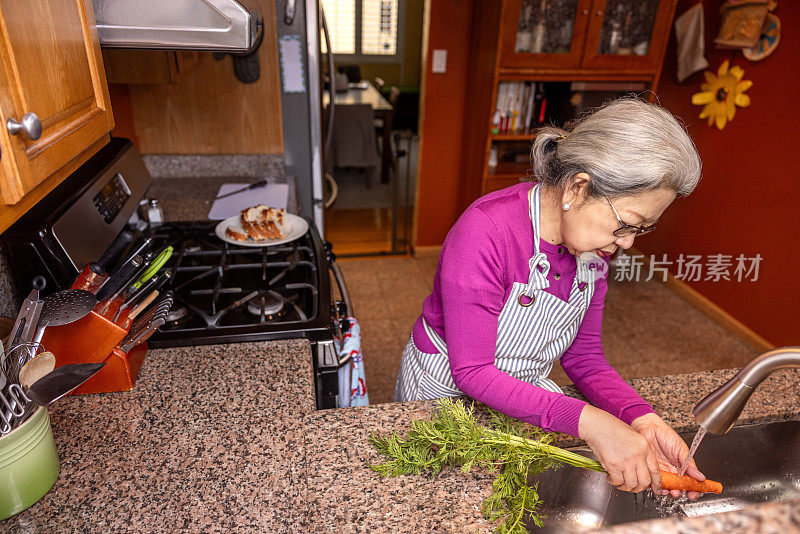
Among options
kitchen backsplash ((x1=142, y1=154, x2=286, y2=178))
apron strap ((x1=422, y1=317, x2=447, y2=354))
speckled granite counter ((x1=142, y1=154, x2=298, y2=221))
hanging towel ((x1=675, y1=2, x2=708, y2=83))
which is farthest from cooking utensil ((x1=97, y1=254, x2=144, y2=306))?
hanging towel ((x1=675, y1=2, x2=708, y2=83))

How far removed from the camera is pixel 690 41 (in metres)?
3.34

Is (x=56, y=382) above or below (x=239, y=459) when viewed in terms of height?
above

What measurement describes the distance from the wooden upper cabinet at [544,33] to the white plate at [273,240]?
2.07 metres

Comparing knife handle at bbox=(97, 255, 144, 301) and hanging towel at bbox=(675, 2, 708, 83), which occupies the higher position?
hanging towel at bbox=(675, 2, 708, 83)

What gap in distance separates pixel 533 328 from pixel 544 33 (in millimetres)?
2734

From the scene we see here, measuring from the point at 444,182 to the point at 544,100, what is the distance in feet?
3.09

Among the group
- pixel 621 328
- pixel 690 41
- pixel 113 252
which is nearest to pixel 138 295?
pixel 113 252

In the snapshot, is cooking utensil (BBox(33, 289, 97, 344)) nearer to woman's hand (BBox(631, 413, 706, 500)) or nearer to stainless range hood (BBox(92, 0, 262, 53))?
stainless range hood (BBox(92, 0, 262, 53))

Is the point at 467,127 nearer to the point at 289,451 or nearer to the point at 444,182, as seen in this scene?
the point at 444,182

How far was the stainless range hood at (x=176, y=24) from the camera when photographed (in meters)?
1.07

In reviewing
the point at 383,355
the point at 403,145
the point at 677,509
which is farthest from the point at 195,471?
the point at 403,145

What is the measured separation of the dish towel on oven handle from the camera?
1.50 metres

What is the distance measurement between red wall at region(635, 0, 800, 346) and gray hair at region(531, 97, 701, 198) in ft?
8.19

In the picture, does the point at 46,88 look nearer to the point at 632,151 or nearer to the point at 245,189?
the point at 632,151
